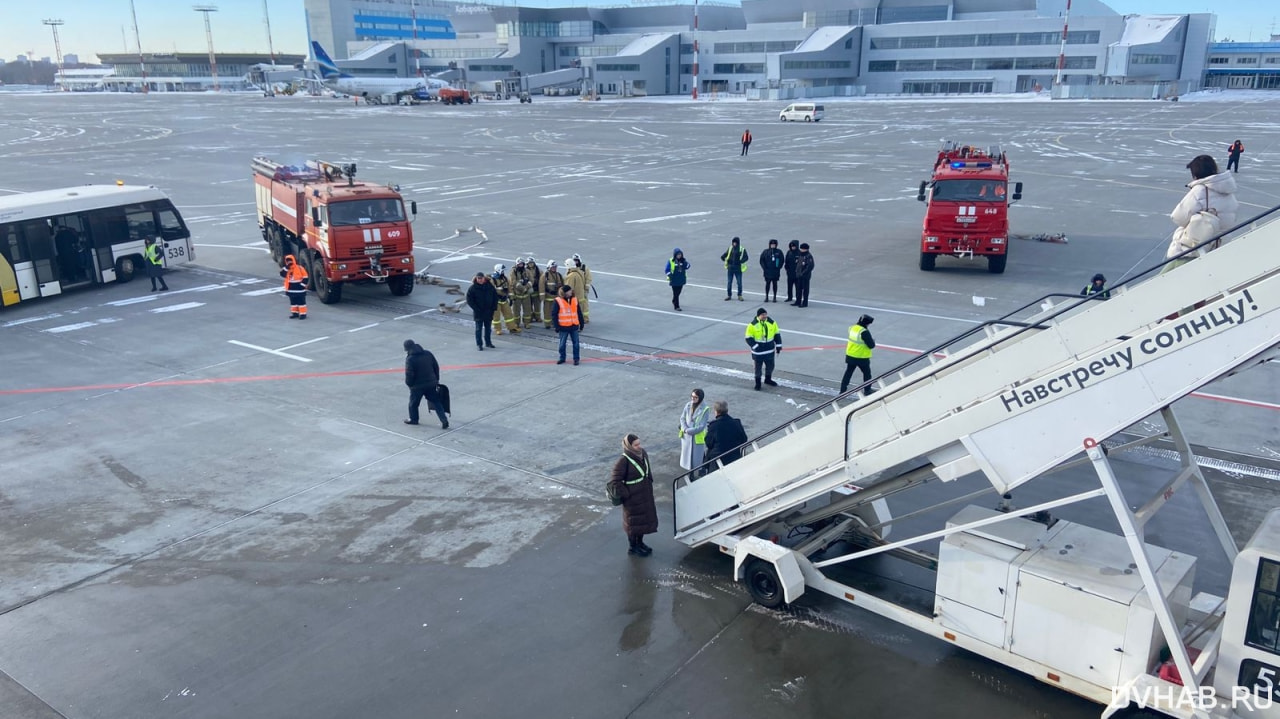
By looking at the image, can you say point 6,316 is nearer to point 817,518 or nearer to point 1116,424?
point 817,518

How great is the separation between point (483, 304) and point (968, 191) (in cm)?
1396

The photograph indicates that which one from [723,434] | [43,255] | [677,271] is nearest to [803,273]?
[677,271]

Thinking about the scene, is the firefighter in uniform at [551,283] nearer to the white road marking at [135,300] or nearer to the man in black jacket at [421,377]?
the man in black jacket at [421,377]

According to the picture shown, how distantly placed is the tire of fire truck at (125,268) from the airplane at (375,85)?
10570cm

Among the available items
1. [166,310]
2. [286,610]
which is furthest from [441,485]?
[166,310]

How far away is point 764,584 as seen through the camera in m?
9.13

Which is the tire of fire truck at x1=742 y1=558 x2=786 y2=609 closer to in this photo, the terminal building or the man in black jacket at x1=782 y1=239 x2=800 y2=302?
the man in black jacket at x1=782 y1=239 x2=800 y2=302

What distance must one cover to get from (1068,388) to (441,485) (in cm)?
814

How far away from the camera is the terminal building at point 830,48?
11675 centimetres

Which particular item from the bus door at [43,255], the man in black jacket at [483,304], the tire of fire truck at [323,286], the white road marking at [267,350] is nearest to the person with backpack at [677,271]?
the man in black jacket at [483,304]

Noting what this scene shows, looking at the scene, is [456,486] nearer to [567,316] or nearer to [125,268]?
[567,316]

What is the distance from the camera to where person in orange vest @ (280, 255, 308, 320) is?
20.5 metres

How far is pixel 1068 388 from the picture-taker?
683 cm

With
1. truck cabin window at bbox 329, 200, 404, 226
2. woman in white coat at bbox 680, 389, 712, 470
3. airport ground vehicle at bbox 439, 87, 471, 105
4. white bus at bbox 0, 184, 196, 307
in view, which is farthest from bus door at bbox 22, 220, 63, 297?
airport ground vehicle at bbox 439, 87, 471, 105
